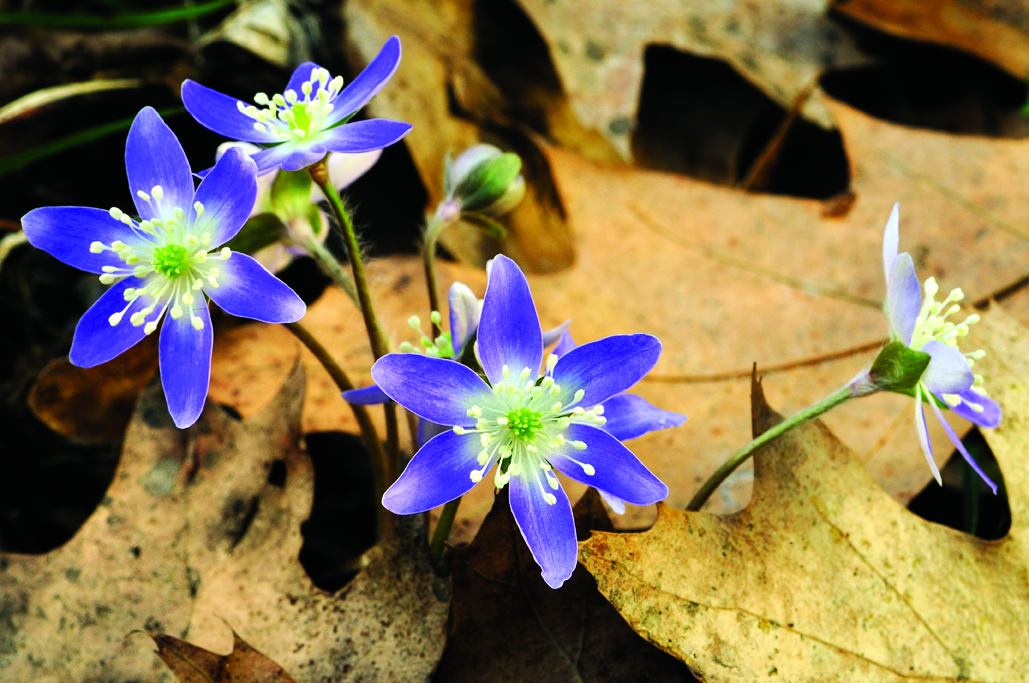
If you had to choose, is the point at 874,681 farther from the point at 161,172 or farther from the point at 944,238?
the point at 161,172

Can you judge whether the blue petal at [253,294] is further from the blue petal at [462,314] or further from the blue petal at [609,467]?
the blue petal at [609,467]

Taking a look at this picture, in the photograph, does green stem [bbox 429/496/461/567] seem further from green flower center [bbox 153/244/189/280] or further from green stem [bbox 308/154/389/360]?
green flower center [bbox 153/244/189/280]

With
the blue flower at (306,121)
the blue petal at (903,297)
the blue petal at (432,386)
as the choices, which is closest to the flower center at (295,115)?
the blue flower at (306,121)

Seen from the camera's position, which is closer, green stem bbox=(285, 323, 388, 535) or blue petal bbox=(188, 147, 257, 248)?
blue petal bbox=(188, 147, 257, 248)

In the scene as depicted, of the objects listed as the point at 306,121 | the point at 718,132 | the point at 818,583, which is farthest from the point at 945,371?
the point at 718,132

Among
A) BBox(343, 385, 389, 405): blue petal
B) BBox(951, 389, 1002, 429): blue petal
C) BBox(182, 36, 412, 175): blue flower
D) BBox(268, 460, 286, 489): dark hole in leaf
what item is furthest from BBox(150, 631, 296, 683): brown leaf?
BBox(951, 389, 1002, 429): blue petal

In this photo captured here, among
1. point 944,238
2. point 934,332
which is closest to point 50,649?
point 934,332
